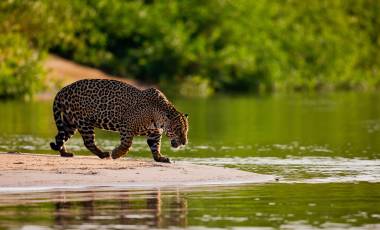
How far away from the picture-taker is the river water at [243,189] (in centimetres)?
1484

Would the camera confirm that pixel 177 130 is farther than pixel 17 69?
No

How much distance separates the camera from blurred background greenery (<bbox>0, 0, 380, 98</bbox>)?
54781 mm

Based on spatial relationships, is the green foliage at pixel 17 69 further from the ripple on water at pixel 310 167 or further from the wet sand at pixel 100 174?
the wet sand at pixel 100 174

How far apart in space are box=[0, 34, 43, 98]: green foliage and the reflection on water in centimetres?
3329

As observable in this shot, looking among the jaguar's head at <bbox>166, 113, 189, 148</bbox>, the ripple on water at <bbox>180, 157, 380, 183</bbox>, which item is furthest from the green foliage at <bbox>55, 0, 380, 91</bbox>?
the jaguar's head at <bbox>166, 113, 189, 148</bbox>

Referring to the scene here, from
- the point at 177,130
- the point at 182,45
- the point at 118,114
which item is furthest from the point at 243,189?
the point at 182,45

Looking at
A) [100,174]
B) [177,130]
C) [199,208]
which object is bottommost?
[199,208]

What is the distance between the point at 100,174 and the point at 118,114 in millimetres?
2364

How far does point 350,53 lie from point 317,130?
55240 millimetres

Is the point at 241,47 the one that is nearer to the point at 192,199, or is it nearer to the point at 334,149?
the point at 334,149

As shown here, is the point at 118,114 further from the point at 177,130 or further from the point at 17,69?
the point at 17,69

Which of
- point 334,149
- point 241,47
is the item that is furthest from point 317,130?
point 241,47

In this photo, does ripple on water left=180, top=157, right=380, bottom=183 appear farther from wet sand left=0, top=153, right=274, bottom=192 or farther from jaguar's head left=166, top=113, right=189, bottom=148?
jaguar's head left=166, top=113, right=189, bottom=148

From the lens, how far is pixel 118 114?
21.1 metres
